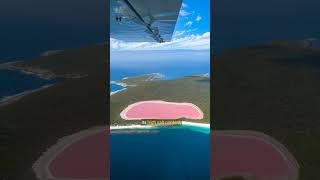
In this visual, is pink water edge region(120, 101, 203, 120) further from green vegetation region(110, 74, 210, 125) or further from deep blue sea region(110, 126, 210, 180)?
deep blue sea region(110, 126, 210, 180)

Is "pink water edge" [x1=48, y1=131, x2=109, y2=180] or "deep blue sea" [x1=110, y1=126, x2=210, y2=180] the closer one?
"pink water edge" [x1=48, y1=131, x2=109, y2=180]

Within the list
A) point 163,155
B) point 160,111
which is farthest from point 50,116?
point 160,111

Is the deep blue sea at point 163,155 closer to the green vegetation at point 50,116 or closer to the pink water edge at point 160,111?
the pink water edge at point 160,111

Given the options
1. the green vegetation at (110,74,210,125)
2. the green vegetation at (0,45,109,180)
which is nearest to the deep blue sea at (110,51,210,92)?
the green vegetation at (110,74,210,125)

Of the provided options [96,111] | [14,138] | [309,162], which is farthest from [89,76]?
[309,162]

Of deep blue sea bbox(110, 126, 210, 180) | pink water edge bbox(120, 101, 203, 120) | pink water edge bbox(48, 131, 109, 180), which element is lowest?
deep blue sea bbox(110, 126, 210, 180)

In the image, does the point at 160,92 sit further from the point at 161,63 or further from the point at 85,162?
the point at 85,162
